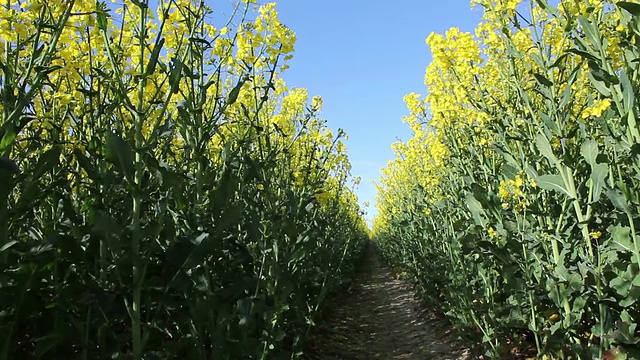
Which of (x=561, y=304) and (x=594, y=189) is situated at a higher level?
(x=594, y=189)

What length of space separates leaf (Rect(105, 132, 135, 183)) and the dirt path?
359 cm

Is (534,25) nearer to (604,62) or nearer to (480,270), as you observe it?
(604,62)

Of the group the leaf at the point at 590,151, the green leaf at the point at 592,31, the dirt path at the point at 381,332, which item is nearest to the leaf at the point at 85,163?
the green leaf at the point at 592,31

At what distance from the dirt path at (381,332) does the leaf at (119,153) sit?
3.59 m

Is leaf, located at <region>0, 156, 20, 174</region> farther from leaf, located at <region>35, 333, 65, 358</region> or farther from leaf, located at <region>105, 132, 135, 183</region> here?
leaf, located at <region>35, 333, 65, 358</region>

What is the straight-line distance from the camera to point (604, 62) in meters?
2.40

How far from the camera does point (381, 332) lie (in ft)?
21.7

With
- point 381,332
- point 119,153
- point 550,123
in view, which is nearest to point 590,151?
point 550,123

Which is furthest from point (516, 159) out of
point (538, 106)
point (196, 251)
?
point (196, 251)

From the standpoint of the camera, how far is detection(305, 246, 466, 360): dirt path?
17.2ft

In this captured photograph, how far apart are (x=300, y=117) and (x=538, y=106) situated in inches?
85.3

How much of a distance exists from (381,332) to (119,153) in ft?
18.1

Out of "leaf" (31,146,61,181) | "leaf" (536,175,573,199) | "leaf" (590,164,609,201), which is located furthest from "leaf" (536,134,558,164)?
"leaf" (31,146,61,181)

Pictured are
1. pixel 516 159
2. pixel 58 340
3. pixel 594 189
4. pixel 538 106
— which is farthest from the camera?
pixel 538 106
